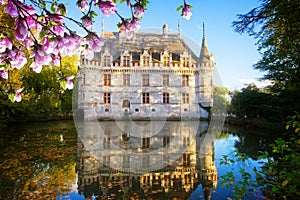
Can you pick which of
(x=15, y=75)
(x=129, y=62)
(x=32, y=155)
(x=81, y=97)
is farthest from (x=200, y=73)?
(x=32, y=155)

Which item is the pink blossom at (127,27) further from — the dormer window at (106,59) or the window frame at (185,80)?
the window frame at (185,80)

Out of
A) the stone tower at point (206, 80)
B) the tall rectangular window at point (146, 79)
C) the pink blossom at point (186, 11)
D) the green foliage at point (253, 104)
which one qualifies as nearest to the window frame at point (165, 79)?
the tall rectangular window at point (146, 79)

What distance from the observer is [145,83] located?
69.8 feet

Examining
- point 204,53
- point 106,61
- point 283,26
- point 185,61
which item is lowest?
point 283,26

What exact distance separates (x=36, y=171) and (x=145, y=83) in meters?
16.9

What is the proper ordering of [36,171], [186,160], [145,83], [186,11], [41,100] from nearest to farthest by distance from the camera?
[186,11], [36,171], [186,160], [41,100], [145,83]

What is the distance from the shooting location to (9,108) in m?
14.6

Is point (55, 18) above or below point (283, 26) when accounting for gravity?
below

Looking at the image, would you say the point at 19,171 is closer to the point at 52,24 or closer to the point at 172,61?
the point at 52,24

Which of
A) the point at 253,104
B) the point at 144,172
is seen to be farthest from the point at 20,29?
the point at 253,104

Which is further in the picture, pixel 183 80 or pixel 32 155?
pixel 183 80

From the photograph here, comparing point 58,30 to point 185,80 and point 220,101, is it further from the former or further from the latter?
point 220,101

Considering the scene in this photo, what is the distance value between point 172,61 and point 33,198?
19.7 m

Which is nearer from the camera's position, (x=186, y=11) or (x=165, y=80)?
(x=186, y=11)
